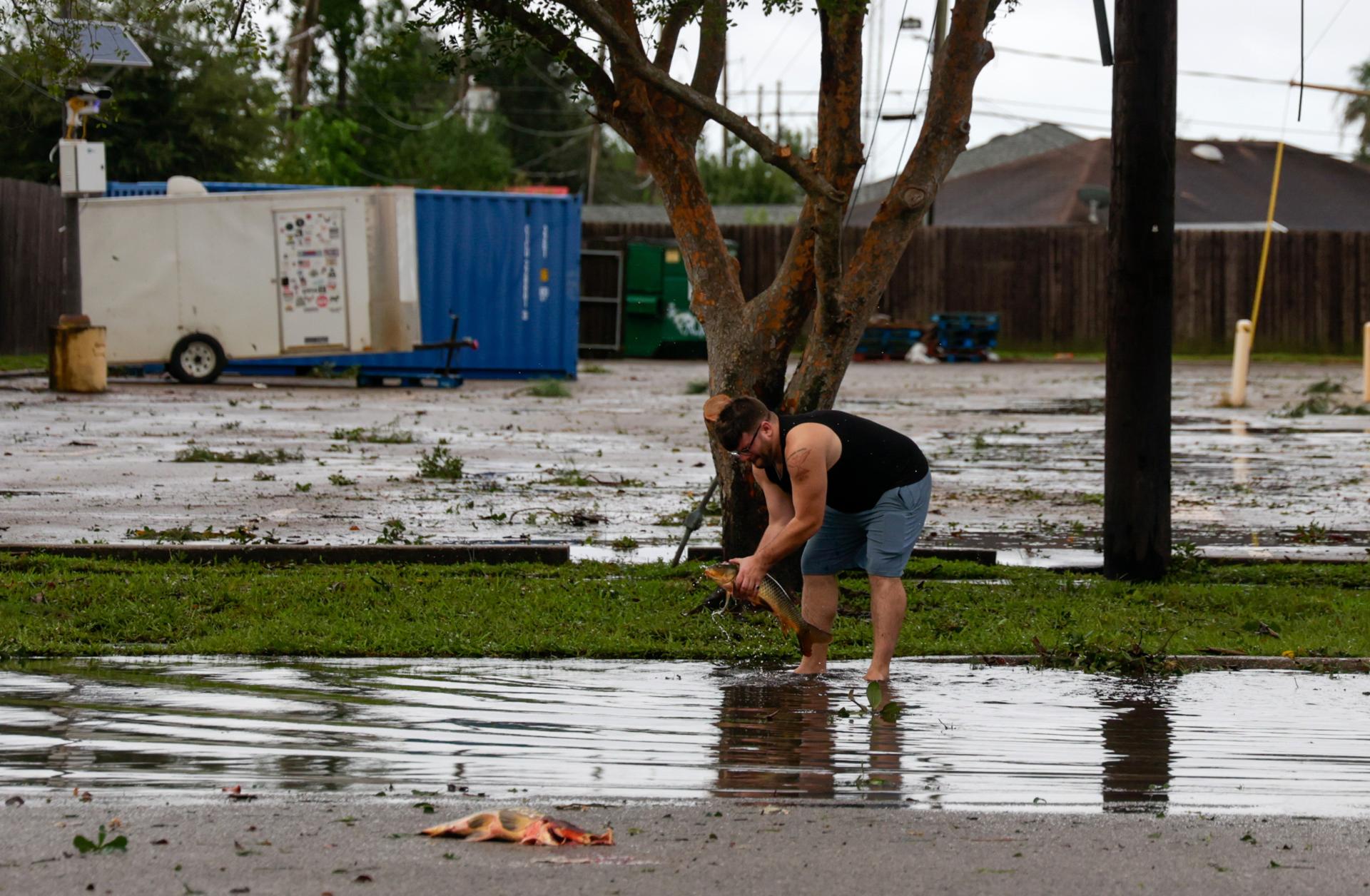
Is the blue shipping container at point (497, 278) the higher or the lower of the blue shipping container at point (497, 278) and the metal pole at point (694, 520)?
the higher

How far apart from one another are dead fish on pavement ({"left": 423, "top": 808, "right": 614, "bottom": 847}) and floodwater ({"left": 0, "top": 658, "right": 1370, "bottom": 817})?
390mm

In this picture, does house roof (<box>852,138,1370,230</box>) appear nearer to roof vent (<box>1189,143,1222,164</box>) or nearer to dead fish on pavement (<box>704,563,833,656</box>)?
roof vent (<box>1189,143,1222,164</box>)

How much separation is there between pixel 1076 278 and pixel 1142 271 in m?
28.7

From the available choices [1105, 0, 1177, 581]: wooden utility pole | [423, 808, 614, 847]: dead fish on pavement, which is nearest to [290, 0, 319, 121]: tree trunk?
[1105, 0, 1177, 581]: wooden utility pole

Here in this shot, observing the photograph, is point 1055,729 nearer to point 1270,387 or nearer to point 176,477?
point 176,477

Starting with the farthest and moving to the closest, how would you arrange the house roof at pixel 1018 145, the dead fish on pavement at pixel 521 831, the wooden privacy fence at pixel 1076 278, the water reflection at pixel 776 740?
the house roof at pixel 1018 145 < the wooden privacy fence at pixel 1076 278 < the water reflection at pixel 776 740 < the dead fish on pavement at pixel 521 831

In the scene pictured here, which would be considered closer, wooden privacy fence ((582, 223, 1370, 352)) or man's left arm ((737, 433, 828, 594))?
man's left arm ((737, 433, 828, 594))

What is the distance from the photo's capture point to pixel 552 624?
7988 millimetres

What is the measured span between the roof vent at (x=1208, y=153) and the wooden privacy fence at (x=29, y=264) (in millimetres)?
32006

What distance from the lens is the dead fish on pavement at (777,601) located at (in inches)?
262

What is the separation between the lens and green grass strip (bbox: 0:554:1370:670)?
24.6ft

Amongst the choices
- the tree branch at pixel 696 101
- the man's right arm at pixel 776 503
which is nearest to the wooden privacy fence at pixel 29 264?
the tree branch at pixel 696 101

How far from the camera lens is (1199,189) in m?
47.6

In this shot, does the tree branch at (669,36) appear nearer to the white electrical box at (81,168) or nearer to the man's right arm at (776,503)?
the man's right arm at (776,503)
